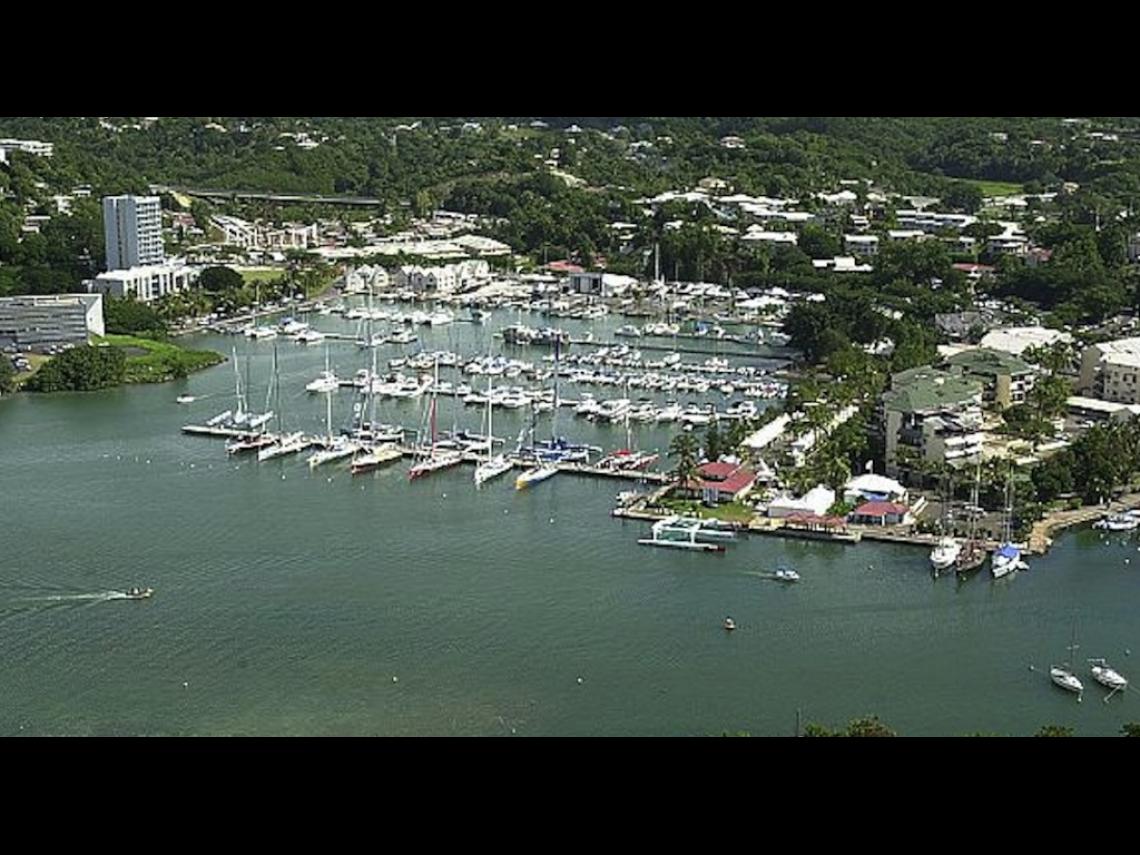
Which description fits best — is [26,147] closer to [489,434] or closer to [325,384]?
[325,384]

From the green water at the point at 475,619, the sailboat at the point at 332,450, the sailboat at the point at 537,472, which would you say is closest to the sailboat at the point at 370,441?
the sailboat at the point at 332,450

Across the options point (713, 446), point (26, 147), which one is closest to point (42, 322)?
point (713, 446)

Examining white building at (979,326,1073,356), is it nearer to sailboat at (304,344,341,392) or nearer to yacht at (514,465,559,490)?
yacht at (514,465,559,490)

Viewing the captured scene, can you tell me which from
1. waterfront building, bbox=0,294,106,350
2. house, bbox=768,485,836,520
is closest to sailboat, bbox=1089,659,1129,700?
house, bbox=768,485,836,520

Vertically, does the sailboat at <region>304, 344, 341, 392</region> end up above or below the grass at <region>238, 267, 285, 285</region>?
below

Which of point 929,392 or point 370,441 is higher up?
point 929,392

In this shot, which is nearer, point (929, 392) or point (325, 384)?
point (929, 392)
